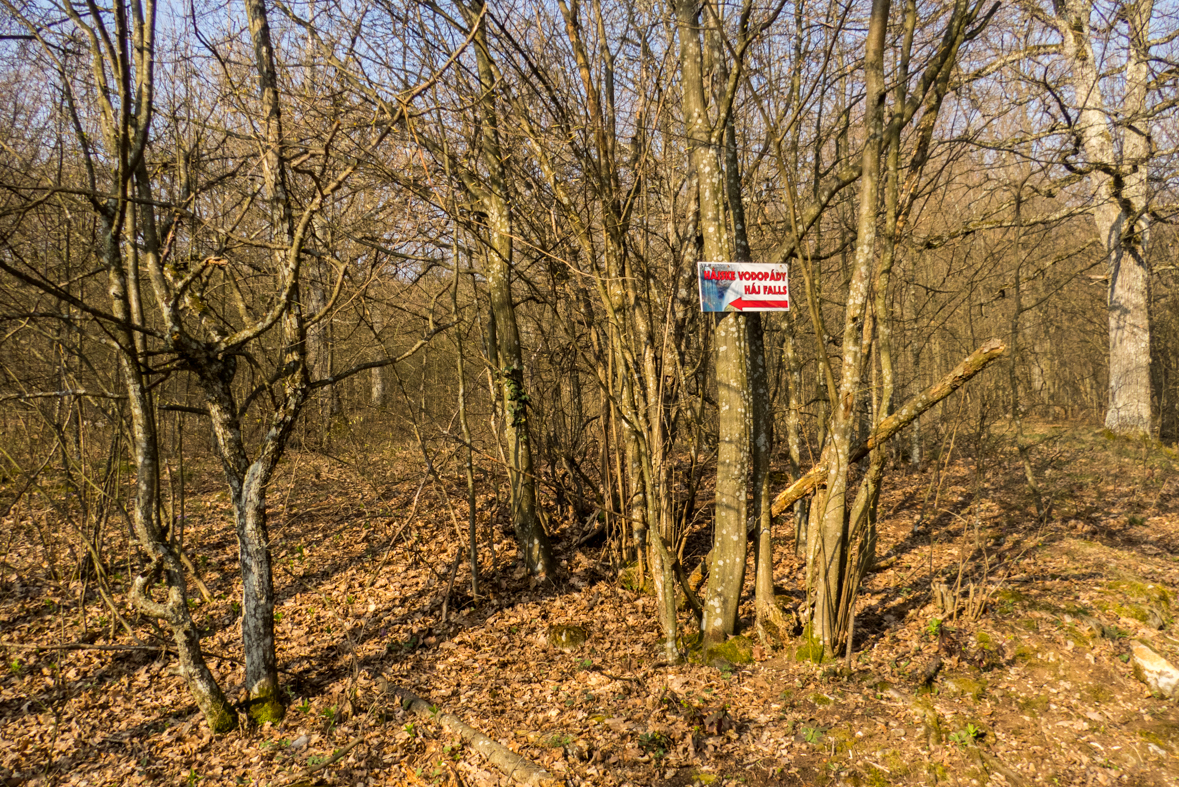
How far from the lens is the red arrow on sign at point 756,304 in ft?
13.4

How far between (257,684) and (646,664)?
9.17 ft

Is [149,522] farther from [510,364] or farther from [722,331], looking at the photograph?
[722,331]

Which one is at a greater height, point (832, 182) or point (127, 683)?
point (832, 182)

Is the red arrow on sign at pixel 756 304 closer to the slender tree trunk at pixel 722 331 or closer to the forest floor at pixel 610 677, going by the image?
the slender tree trunk at pixel 722 331

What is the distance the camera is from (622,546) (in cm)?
600

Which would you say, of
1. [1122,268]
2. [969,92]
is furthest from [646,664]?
[1122,268]

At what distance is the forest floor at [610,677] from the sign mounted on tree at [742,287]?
2.34 m

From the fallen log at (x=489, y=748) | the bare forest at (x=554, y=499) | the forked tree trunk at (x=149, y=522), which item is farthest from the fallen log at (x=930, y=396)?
the forked tree trunk at (x=149, y=522)

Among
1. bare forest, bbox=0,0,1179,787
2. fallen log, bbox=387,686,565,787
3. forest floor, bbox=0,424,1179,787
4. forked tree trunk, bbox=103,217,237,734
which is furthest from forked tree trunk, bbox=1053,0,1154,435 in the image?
forked tree trunk, bbox=103,217,237,734

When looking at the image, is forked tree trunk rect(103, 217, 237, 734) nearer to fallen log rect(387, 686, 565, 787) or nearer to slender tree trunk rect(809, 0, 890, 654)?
fallen log rect(387, 686, 565, 787)

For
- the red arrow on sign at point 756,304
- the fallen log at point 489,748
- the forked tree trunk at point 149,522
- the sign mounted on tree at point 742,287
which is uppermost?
the sign mounted on tree at point 742,287

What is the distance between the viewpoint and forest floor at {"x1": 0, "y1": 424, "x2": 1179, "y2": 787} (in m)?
3.31

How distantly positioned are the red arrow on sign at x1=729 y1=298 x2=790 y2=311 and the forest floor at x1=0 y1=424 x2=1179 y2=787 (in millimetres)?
2261

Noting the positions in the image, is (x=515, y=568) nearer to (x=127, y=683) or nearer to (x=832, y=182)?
(x=127, y=683)
